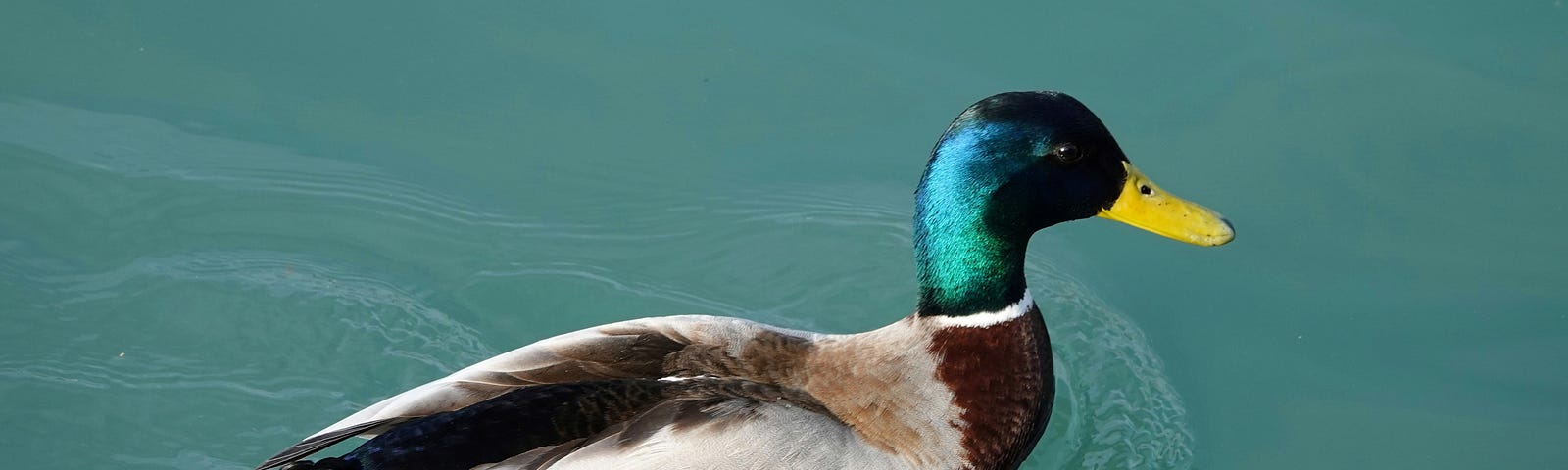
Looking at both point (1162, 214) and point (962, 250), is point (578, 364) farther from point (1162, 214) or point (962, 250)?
point (1162, 214)

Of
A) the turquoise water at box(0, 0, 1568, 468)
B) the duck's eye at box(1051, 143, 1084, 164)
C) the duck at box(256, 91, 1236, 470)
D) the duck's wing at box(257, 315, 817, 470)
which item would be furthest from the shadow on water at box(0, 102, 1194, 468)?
the duck's eye at box(1051, 143, 1084, 164)

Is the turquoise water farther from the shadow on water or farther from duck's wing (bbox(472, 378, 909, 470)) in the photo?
duck's wing (bbox(472, 378, 909, 470))

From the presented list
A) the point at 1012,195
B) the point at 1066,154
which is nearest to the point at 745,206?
the point at 1012,195

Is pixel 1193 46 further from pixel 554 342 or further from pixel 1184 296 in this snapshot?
pixel 554 342

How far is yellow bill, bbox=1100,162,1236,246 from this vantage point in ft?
13.4

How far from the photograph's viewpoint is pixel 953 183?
3975 millimetres

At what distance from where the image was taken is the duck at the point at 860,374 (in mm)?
3504

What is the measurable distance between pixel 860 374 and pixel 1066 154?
77 centimetres

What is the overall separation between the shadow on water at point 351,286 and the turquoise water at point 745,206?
0.5 inches

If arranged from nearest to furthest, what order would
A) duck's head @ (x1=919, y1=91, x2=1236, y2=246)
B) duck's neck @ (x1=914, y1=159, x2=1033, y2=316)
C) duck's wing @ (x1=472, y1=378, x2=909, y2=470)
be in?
duck's wing @ (x1=472, y1=378, x2=909, y2=470)
duck's head @ (x1=919, y1=91, x2=1236, y2=246)
duck's neck @ (x1=914, y1=159, x2=1033, y2=316)

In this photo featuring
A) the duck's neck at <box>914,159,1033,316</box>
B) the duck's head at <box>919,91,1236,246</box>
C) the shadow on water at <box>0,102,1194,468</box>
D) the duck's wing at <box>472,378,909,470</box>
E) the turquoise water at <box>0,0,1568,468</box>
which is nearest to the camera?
the duck's wing at <box>472,378,909,470</box>

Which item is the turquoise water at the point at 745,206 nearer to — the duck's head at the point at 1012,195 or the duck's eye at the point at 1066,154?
the duck's head at the point at 1012,195

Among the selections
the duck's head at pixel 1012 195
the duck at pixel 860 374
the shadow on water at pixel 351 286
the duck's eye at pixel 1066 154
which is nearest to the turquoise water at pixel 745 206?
the shadow on water at pixel 351 286

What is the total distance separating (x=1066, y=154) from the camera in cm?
392
